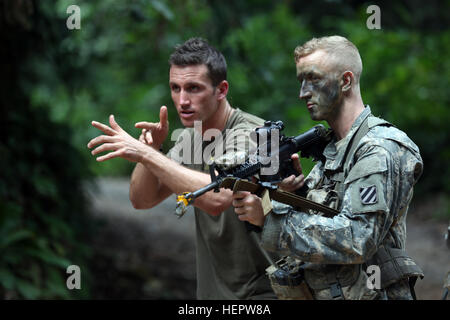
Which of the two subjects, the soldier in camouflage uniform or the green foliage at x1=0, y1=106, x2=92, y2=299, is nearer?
the soldier in camouflage uniform

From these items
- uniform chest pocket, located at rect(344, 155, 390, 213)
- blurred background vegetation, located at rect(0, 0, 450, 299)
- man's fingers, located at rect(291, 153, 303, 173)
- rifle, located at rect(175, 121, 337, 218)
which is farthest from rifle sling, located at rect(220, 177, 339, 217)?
blurred background vegetation, located at rect(0, 0, 450, 299)

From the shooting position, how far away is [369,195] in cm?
250

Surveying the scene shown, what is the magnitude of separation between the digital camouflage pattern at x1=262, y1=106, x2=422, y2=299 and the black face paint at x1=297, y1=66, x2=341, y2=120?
6.2 inches

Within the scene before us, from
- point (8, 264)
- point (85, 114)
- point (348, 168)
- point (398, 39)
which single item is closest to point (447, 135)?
point (398, 39)

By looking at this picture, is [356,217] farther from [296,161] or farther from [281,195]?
[296,161]

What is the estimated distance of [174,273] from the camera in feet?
28.5

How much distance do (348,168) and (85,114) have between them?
1794 centimetres

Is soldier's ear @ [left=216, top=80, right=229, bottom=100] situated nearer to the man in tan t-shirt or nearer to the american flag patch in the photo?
the man in tan t-shirt

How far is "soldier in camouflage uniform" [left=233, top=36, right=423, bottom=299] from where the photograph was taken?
99.4 inches

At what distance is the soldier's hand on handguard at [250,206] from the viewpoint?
2.63 m

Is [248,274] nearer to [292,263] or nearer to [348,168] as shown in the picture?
[292,263]

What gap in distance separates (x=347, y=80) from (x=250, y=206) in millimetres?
795

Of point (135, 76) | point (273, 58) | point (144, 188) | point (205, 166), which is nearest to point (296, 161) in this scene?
point (205, 166)

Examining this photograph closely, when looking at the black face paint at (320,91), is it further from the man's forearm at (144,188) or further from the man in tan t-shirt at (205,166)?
the man's forearm at (144,188)
